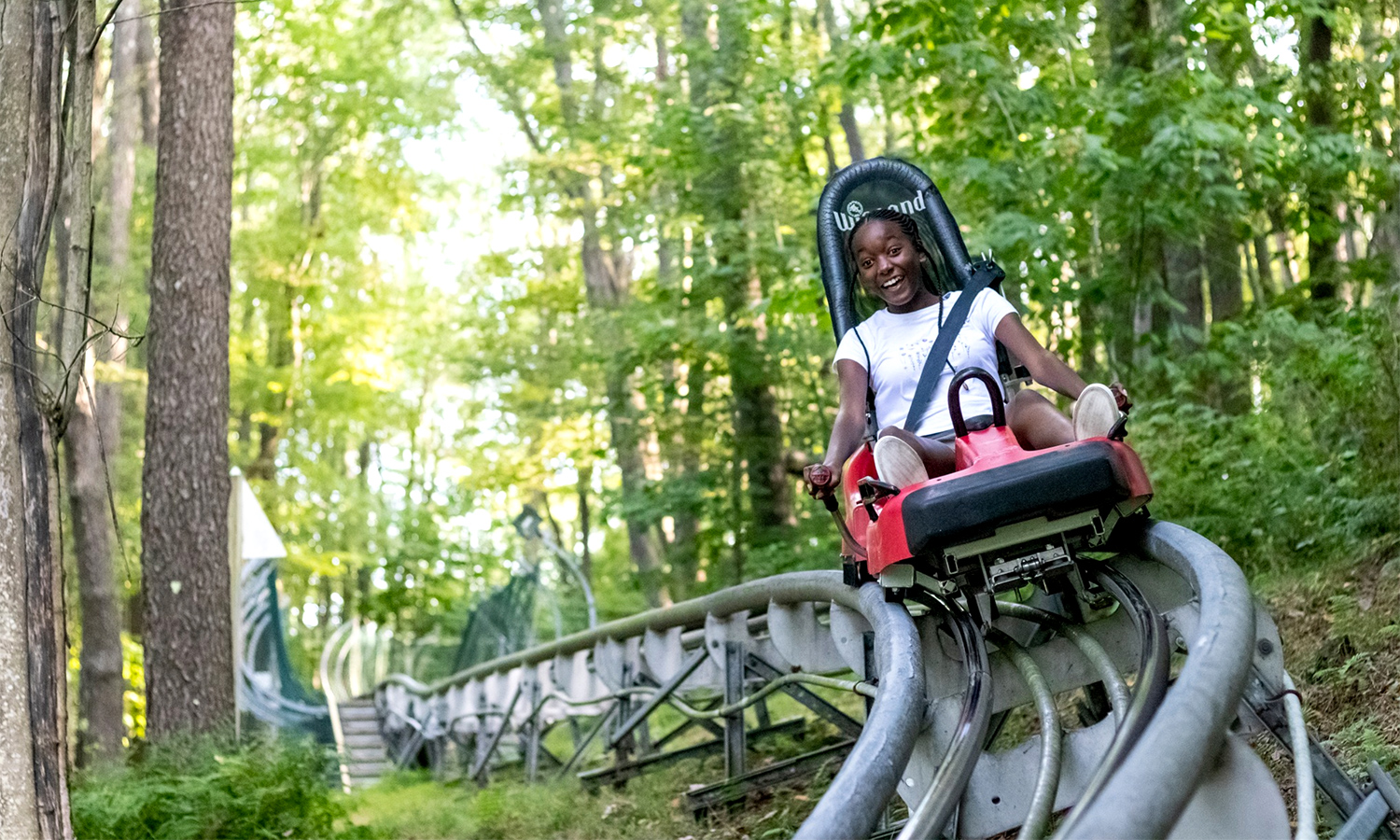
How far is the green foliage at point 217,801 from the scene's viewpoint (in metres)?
6.63

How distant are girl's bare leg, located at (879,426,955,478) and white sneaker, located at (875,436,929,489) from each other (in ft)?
0.18

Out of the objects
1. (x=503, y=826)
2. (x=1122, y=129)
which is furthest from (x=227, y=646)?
(x=1122, y=129)

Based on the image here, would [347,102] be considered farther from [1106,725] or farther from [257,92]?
[1106,725]

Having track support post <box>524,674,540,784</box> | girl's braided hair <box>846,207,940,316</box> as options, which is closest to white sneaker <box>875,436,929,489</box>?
girl's braided hair <box>846,207,940,316</box>

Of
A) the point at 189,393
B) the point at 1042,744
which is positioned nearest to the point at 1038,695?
the point at 1042,744

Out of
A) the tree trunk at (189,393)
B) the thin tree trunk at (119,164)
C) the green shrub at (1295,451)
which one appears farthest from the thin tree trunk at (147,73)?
the green shrub at (1295,451)

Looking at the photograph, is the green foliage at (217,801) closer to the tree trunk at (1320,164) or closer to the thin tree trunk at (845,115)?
the tree trunk at (1320,164)

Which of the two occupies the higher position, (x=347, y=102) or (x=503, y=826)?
(x=347, y=102)

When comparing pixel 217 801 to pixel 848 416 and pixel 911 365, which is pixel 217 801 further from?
pixel 911 365

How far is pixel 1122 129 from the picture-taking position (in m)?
9.26

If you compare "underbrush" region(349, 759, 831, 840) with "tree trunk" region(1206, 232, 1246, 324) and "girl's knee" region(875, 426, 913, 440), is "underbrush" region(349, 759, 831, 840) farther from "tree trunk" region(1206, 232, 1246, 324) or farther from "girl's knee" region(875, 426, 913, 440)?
"tree trunk" region(1206, 232, 1246, 324)

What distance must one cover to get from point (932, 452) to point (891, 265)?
1071 millimetres

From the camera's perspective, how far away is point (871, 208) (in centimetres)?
534

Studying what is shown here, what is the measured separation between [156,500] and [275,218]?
15446 millimetres
